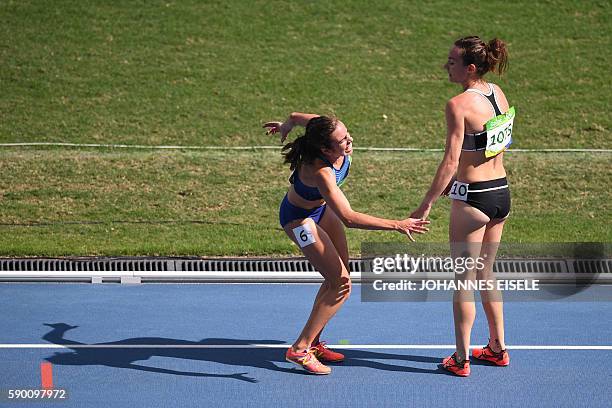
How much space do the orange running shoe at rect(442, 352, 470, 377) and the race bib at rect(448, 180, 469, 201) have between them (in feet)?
3.74

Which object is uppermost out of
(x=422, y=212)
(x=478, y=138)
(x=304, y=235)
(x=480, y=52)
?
(x=480, y=52)

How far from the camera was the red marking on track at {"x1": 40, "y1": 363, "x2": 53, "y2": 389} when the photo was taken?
263 inches

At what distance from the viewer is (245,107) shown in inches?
576

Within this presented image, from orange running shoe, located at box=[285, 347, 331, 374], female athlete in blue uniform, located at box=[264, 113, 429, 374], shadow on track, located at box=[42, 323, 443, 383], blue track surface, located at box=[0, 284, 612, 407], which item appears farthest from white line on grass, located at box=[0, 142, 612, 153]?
orange running shoe, located at box=[285, 347, 331, 374]

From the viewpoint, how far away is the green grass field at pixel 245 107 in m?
11.1

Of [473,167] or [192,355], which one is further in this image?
[192,355]

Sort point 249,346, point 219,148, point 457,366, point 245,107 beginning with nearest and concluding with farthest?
point 457,366, point 249,346, point 219,148, point 245,107

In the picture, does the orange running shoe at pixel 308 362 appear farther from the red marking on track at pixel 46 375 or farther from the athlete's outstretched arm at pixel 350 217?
the red marking on track at pixel 46 375

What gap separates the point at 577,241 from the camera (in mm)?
10328

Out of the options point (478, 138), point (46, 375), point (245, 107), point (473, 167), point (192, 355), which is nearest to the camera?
point (478, 138)

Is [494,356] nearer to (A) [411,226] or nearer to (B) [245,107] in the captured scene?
(A) [411,226]

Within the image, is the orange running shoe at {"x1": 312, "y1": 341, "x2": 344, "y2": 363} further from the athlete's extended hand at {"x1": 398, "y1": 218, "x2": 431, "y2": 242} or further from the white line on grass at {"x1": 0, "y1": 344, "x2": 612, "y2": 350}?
the athlete's extended hand at {"x1": 398, "y1": 218, "x2": 431, "y2": 242}

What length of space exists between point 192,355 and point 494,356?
229 centimetres

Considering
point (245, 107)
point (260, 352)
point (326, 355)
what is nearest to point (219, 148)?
point (245, 107)
